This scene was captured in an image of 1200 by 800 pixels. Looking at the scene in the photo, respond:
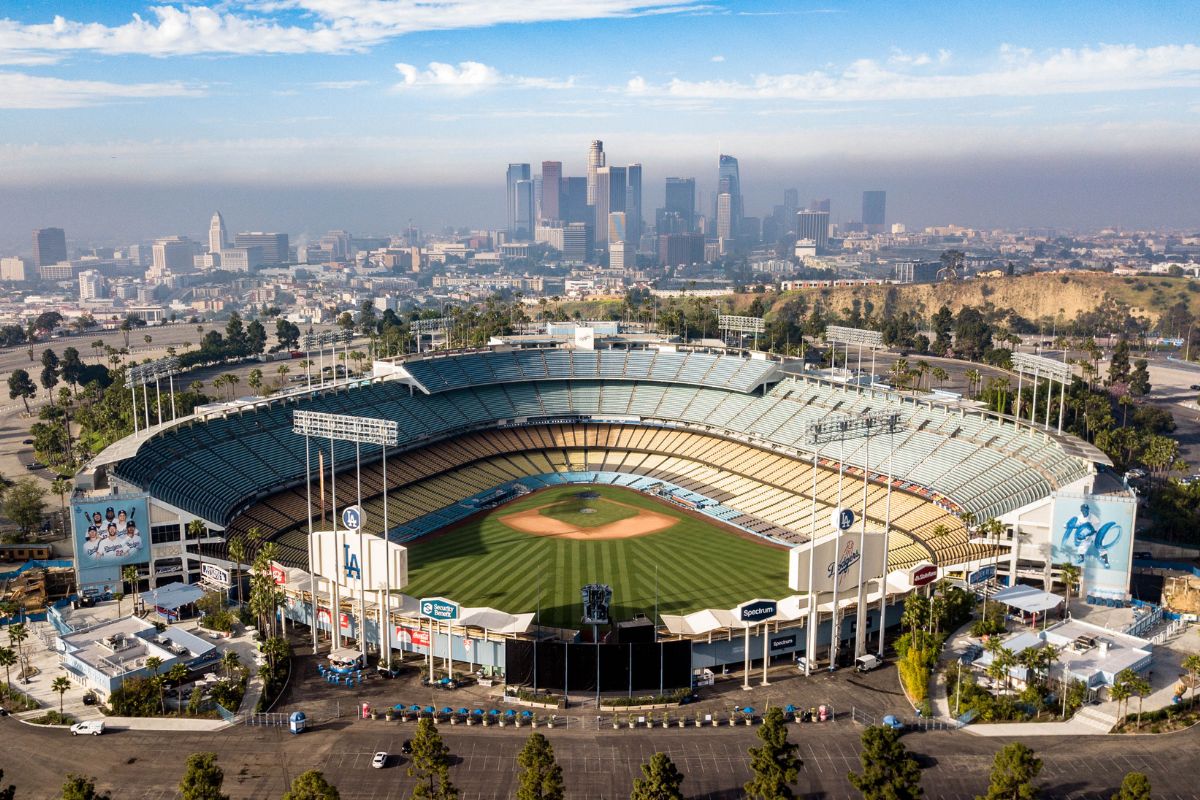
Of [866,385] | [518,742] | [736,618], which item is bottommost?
[518,742]

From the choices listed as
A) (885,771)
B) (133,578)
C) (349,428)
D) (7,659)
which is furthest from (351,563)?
(885,771)

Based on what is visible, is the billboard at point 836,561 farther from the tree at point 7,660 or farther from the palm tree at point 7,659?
the tree at point 7,660

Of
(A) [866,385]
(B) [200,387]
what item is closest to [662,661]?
(A) [866,385]

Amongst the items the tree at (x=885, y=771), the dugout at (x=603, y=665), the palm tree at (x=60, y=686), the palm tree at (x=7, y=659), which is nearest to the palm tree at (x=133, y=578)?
the palm tree at (x=7, y=659)

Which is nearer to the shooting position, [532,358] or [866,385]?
[866,385]

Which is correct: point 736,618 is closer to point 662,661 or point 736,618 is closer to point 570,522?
point 662,661

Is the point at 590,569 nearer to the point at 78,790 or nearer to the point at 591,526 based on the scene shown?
the point at 591,526

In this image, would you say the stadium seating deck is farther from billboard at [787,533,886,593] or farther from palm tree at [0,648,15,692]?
palm tree at [0,648,15,692]
